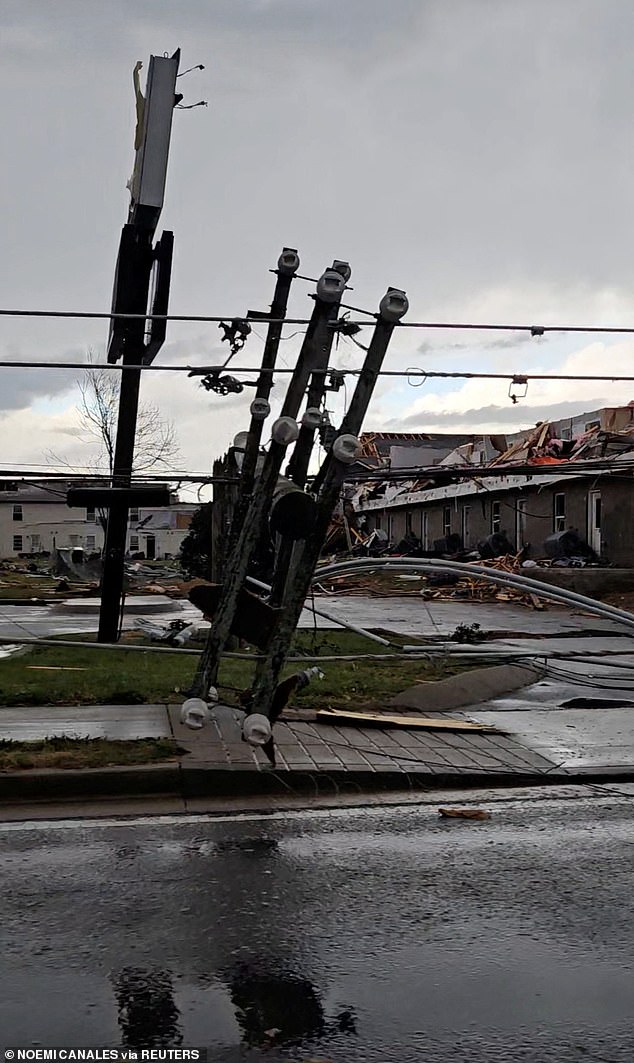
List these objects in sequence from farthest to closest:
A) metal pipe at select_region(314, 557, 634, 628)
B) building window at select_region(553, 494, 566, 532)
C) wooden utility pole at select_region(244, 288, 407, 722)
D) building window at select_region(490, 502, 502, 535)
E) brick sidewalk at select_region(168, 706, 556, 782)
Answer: building window at select_region(490, 502, 502, 535) < building window at select_region(553, 494, 566, 532) < brick sidewalk at select_region(168, 706, 556, 782) < metal pipe at select_region(314, 557, 634, 628) < wooden utility pole at select_region(244, 288, 407, 722)

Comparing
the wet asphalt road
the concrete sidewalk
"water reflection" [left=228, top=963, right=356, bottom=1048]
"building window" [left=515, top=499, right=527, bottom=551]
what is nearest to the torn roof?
"building window" [left=515, top=499, right=527, bottom=551]

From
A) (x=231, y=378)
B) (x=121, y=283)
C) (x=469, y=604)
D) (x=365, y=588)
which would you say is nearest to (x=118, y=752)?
(x=231, y=378)

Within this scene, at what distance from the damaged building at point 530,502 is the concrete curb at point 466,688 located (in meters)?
8.33

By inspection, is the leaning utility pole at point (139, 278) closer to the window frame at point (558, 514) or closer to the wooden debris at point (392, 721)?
the wooden debris at point (392, 721)

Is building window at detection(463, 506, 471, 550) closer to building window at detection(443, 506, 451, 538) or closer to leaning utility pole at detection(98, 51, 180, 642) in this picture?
building window at detection(443, 506, 451, 538)

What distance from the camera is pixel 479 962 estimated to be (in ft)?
16.2

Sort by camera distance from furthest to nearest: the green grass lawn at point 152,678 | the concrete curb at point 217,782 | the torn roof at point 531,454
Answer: the torn roof at point 531,454 → the green grass lawn at point 152,678 → the concrete curb at point 217,782

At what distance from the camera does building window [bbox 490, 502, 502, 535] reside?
123 feet

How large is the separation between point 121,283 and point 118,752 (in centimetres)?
670

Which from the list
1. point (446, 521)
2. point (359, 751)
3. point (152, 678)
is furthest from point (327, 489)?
point (446, 521)

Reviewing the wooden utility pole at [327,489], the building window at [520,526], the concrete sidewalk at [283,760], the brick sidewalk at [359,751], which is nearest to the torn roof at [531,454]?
the building window at [520,526]

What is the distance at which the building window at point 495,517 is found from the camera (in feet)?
123

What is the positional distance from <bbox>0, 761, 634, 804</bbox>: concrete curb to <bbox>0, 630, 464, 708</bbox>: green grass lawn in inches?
64.6

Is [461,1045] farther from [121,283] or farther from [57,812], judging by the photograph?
[121,283]
